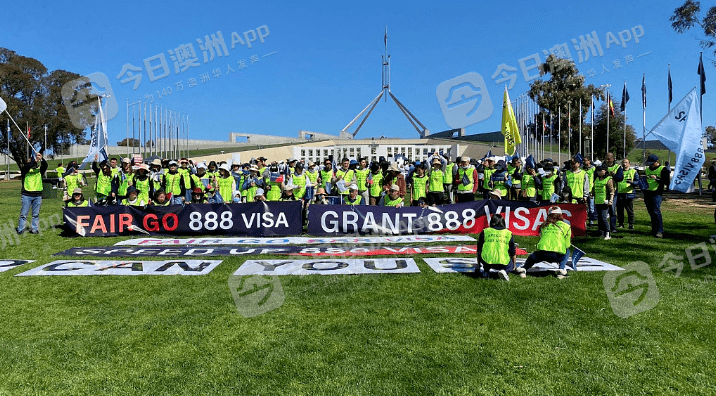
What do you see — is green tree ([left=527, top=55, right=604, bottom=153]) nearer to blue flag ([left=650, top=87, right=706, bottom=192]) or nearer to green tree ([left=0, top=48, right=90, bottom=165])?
blue flag ([left=650, top=87, right=706, bottom=192])

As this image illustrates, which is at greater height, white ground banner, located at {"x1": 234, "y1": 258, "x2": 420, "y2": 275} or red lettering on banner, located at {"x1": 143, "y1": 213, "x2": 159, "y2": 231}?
red lettering on banner, located at {"x1": 143, "y1": 213, "x2": 159, "y2": 231}

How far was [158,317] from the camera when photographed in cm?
536

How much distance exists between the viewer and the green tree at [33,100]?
154 feet

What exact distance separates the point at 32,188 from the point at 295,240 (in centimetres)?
672

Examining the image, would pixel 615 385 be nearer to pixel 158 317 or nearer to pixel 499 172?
pixel 158 317

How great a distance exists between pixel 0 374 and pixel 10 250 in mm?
6863

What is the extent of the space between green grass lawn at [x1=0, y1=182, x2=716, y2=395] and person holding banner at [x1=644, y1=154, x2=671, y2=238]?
12.9 ft

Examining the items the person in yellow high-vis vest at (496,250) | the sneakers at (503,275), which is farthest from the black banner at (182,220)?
the sneakers at (503,275)

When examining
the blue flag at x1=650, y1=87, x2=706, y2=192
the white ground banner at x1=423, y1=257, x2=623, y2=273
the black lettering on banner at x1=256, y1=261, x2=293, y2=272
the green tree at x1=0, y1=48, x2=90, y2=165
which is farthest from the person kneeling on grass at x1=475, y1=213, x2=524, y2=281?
the green tree at x1=0, y1=48, x2=90, y2=165

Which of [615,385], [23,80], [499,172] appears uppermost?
[23,80]

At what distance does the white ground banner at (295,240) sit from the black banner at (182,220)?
573mm

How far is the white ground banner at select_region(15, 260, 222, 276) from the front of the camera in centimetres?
753

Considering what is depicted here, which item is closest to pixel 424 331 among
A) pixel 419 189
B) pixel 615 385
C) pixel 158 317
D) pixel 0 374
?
pixel 615 385

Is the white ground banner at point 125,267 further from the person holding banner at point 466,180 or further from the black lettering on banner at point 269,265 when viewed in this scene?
the person holding banner at point 466,180
